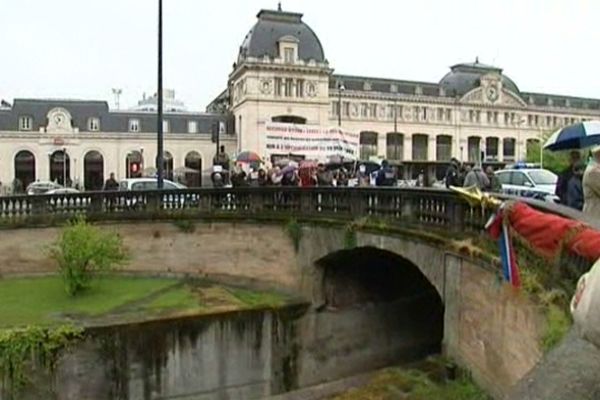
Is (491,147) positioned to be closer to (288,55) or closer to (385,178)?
(288,55)

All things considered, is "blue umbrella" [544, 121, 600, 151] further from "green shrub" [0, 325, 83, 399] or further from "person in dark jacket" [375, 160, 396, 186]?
"green shrub" [0, 325, 83, 399]

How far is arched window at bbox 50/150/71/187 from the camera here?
6625cm

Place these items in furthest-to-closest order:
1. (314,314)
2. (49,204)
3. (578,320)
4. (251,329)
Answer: (49,204), (314,314), (251,329), (578,320)

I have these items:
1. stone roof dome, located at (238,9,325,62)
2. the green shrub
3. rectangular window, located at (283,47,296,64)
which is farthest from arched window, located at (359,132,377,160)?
the green shrub

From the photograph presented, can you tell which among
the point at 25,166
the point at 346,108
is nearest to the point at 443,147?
the point at 346,108

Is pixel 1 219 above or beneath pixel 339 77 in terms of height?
beneath

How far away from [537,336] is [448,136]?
268 ft

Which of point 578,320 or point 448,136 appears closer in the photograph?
point 578,320

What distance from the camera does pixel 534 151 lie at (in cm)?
6469

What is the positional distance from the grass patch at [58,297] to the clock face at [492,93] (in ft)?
256

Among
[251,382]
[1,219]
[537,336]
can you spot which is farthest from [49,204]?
[537,336]

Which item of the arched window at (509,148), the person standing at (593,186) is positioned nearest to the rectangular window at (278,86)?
the arched window at (509,148)

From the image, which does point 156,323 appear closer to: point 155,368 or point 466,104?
point 155,368

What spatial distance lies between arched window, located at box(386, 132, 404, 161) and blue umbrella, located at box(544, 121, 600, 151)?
2782 inches
